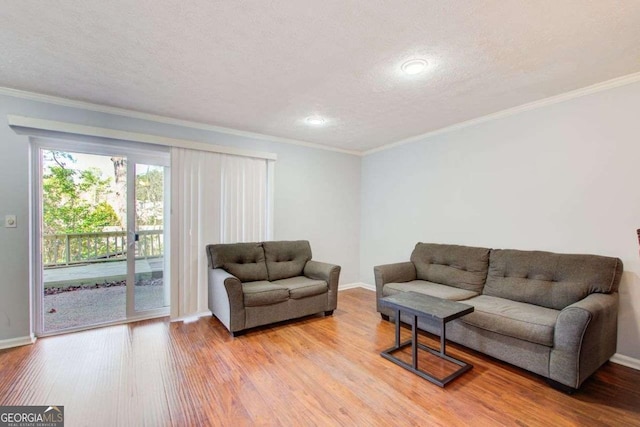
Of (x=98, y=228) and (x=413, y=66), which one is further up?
(x=413, y=66)

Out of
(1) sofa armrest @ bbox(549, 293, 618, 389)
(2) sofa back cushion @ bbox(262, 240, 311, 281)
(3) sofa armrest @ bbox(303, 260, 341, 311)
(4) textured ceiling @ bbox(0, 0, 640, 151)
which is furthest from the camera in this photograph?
(2) sofa back cushion @ bbox(262, 240, 311, 281)

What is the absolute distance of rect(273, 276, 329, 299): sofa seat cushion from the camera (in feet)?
10.7

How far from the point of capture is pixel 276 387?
207 centimetres

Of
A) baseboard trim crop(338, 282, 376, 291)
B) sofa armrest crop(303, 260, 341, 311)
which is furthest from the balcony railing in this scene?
baseboard trim crop(338, 282, 376, 291)

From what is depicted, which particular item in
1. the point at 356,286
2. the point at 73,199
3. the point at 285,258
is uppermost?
the point at 73,199

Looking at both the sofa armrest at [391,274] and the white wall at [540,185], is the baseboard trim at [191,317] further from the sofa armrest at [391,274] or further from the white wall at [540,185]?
the white wall at [540,185]

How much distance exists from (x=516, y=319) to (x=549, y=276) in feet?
2.36

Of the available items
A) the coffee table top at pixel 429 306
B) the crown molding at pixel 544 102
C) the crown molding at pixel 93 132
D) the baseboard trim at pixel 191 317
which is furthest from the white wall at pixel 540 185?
the baseboard trim at pixel 191 317

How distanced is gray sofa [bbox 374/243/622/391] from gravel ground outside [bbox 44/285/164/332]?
2.84 meters

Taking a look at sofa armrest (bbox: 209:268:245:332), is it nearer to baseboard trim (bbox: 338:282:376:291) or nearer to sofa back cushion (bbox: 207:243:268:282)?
sofa back cushion (bbox: 207:243:268:282)

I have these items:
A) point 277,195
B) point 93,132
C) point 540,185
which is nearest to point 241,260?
point 277,195

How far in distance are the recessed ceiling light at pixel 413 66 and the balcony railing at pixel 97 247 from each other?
10.7 feet

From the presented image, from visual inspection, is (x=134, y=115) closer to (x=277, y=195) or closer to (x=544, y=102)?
(x=277, y=195)

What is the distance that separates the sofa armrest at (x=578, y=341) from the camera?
1.92 metres
